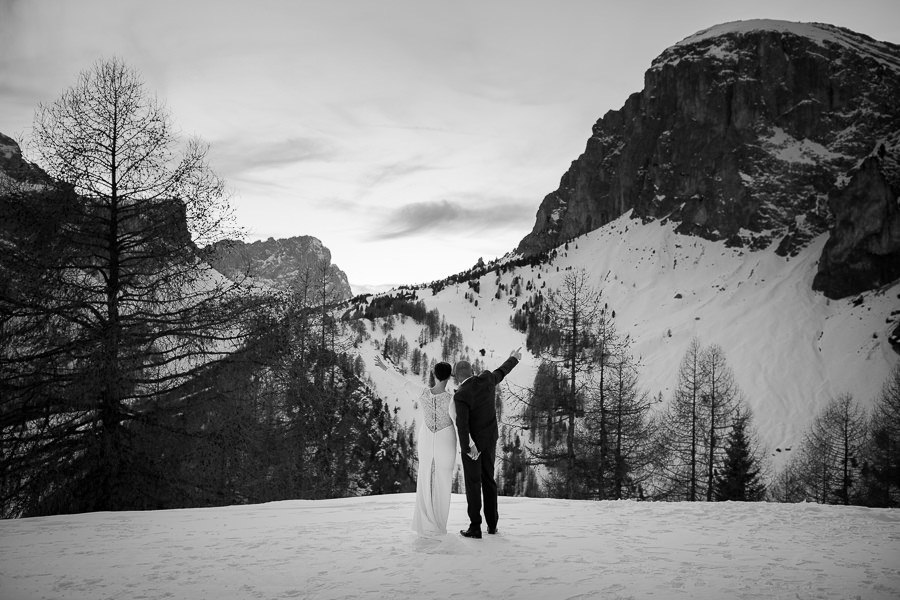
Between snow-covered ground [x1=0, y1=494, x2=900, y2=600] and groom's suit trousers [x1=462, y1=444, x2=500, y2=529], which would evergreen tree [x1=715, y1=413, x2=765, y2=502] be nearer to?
snow-covered ground [x1=0, y1=494, x2=900, y2=600]

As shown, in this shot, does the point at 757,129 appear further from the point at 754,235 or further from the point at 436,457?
the point at 436,457

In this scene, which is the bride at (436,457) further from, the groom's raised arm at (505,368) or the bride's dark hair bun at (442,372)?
the groom's raised arm at (505,368)

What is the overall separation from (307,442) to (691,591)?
17125 mm

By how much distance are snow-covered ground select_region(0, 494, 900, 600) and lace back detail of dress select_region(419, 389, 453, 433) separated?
1.39 meters

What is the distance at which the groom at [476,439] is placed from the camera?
700 cm

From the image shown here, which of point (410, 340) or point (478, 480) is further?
point (410, 340)

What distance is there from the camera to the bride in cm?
712

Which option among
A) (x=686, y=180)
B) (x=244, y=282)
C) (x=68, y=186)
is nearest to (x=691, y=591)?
(x=244, y=282)

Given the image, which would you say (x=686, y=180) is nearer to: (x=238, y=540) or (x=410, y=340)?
(x=410, y=340)

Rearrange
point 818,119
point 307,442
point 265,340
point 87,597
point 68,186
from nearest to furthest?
point 87,597 < point 68,186 < point 265,340 < point 307,442 < point 818,119

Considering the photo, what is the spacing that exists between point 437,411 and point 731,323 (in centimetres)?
10364

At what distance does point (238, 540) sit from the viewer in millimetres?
6840

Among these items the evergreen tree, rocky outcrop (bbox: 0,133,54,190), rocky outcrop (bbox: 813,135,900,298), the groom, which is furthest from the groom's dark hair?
rocky outcrop (bbox: 813,135,900,298)

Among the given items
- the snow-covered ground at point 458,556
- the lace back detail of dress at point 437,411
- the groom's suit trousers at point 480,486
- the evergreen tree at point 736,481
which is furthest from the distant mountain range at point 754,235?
the lace back detail of dress at point 437,411
